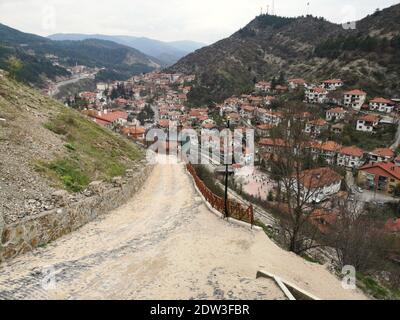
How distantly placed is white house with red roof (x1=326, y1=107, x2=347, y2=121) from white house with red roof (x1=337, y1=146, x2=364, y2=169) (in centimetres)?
1499

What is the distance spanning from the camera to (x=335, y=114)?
6862 cm

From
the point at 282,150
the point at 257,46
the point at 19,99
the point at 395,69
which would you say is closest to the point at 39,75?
the point at 257,46

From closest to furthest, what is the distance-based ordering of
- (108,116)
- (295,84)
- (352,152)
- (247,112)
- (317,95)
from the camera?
1. (108,116)
2. (352,152)
3. (247,112)
4. (317,95)
5. (295,84)

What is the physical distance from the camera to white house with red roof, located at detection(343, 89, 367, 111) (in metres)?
72.7

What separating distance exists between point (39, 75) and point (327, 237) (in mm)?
149917

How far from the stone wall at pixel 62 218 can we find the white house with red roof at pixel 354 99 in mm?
67033

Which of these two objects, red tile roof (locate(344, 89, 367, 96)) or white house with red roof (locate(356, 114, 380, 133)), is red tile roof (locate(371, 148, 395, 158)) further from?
red tile roof (locate(344, 89, 367, 96))

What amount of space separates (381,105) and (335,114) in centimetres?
1003

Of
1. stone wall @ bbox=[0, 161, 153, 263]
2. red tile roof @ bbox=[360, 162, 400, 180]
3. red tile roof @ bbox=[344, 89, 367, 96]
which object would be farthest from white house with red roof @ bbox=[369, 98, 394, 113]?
stone wall @ bbox=[0, 161, 153, 263]

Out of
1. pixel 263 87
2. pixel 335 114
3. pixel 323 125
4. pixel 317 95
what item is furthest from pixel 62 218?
pixel 263 87

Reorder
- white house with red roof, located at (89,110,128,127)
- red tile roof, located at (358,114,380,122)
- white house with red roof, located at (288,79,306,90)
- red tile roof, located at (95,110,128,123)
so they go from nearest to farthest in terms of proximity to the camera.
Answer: white house with red roof, located at (89,110,128,127)
red tile roof, located at (95,110,128,123)
red tile roof, located at (358,114,380,122)
white house with red roof, located at (288,79,306,90)

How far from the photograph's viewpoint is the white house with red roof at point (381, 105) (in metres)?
69.5

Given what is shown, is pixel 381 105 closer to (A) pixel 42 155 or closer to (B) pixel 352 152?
(B) pixel 352 152
